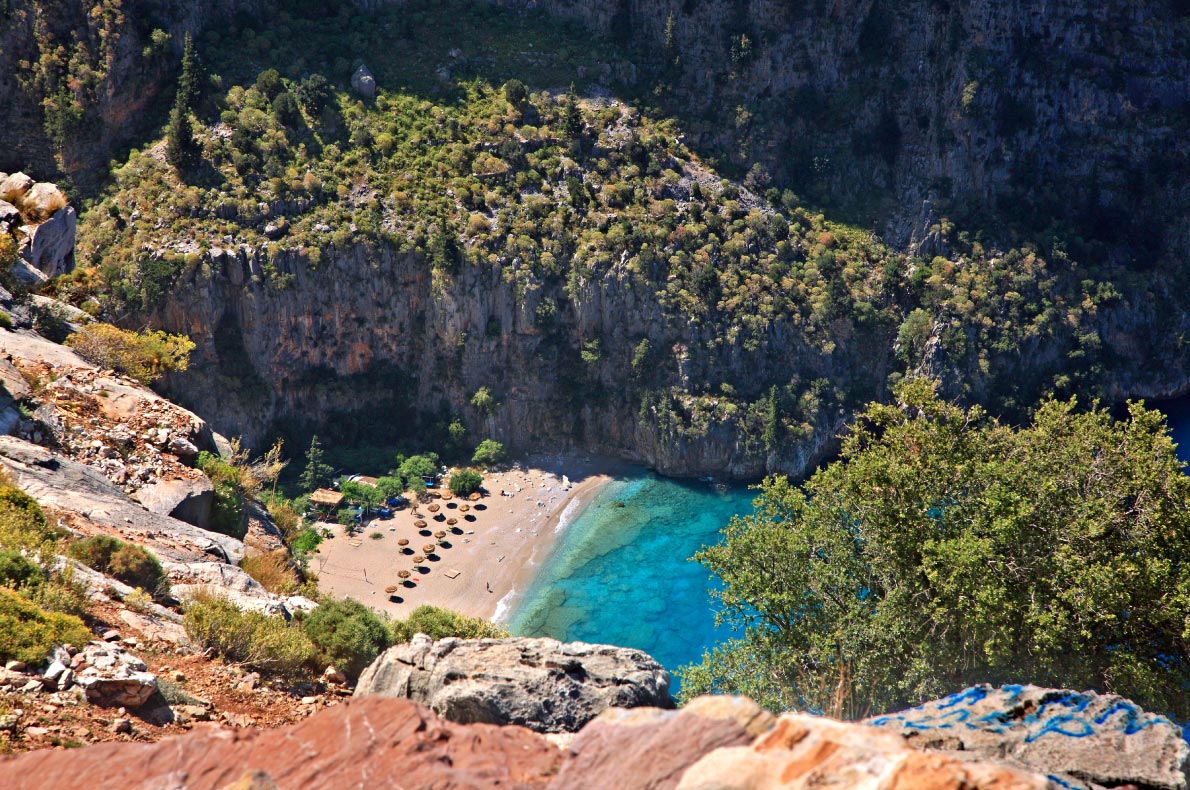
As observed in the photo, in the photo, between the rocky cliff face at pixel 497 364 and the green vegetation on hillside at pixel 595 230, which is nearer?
the green vegetation on hillside at pixel 595 230

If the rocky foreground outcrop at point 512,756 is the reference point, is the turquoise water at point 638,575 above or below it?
below

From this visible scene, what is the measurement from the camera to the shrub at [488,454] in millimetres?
81000

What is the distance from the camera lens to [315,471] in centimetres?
7600

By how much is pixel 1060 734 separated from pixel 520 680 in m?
9.44

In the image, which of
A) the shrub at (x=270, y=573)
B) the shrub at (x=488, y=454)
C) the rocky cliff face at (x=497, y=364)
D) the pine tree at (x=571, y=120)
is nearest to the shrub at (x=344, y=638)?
the shrub at (x=270, y=573)

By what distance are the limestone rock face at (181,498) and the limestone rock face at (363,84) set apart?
57.6m

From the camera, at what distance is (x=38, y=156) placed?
7719 centimetres

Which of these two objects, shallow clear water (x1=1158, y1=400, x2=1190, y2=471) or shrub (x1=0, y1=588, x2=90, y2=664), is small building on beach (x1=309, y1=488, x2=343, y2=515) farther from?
shallow clear water (x1=1158, y1=400, x2=1190, y2=471)

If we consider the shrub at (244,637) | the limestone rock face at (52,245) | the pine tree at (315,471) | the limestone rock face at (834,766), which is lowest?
the pine tree at (315,471)

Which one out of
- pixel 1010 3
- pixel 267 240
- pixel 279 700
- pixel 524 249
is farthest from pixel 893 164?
pixel 279 700

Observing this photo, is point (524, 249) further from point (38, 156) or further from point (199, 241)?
point (38, 156)

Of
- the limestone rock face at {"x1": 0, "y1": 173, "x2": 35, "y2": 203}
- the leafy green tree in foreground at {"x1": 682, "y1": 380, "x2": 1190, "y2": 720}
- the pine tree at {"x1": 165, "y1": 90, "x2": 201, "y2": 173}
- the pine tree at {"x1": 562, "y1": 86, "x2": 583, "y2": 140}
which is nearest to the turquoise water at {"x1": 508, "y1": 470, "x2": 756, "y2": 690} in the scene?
the leafy green tree in foreground at {"x1": 682, "y1": 380, "x2": 1190, "y2": 720}

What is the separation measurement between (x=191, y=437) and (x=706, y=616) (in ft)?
137

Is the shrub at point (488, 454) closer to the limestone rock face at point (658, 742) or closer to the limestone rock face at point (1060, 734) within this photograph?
the limestone rock face at point (1060, 734)
